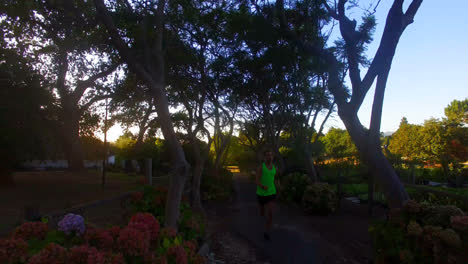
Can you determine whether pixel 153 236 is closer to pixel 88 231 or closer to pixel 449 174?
pixel 88 231

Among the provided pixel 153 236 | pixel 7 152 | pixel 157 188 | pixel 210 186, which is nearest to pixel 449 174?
pixel 210 186

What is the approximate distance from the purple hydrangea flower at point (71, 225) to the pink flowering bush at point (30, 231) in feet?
0.49

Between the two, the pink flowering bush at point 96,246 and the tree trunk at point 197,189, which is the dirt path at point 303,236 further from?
the pink flowering bush at point 96,246

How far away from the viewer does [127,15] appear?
7.53 meters

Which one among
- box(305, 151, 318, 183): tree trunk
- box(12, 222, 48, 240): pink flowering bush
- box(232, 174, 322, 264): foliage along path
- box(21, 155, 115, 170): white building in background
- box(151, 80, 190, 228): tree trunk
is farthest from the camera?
box(21, 155, 115, 170): white building in background

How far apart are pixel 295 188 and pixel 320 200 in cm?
255

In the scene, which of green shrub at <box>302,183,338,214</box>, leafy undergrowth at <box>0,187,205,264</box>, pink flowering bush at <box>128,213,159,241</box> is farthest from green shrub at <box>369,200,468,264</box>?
green shrub at <box>302,183,338,214</box>

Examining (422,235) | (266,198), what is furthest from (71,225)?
(266,198)

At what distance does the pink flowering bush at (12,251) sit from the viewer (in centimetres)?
217

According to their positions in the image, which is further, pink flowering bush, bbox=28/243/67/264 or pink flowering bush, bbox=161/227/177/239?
pink flowering bush, bbox=161/227/177/239

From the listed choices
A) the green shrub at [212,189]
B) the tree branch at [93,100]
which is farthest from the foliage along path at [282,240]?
the tree branch at [93,100]

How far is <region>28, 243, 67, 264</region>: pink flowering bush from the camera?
208 cm

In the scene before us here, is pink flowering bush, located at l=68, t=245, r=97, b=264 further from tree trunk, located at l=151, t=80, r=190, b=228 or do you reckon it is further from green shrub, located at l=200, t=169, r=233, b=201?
green shrub, located at l=200, t=169, r=233, b=201

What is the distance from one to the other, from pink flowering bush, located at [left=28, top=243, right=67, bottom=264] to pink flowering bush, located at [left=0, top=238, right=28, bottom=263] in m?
0.18
